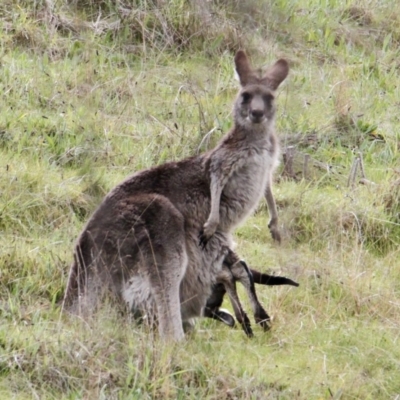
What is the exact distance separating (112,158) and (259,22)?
2.59m

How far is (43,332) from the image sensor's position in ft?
18.6

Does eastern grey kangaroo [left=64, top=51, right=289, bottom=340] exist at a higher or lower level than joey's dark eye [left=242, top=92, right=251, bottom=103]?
lower

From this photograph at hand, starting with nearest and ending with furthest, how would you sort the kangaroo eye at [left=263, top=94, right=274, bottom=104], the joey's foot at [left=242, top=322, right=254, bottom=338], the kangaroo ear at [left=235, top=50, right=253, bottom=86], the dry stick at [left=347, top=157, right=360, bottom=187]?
the joey's foot at [left=242, top=322, right=254, bottom=338] < the kangaroo eye at [left=263, top=94, right=274, bottom=104] < the kangaroo ear at [left=235, top=50, right=253, bottom=86] < the dry stick at [left=347, top=157, right=360, bottom=187]

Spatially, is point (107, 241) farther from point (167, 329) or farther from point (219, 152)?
point (219, 152)

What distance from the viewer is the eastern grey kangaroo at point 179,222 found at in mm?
6117

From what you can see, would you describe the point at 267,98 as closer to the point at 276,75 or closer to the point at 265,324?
the point at 276,75

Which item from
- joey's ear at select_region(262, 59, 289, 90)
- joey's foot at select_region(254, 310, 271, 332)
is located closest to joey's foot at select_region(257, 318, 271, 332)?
joey's foot at select_region(254, 310, 271, 332)

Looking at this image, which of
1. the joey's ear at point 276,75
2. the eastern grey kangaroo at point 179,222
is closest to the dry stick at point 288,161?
the eastern grey kangaroo at point 179,222

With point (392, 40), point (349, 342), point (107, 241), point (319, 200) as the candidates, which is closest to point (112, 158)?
point (319, 200)

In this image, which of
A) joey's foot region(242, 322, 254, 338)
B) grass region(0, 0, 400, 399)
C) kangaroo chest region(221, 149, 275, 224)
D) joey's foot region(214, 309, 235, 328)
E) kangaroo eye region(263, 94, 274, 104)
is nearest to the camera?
grass region(0, 0, 400, 399)

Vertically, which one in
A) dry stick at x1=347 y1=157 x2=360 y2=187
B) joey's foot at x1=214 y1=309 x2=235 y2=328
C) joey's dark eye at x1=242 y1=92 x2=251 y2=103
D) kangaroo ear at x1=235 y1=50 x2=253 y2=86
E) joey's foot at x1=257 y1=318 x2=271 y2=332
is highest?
kangaroo ear at x1=235 y1=50 x2=253 y2=86

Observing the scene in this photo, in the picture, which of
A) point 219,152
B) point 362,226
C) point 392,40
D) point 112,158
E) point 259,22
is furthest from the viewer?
point 392,40

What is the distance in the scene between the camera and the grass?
556cm

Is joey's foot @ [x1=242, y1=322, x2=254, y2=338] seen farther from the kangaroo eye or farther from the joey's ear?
the joey's ear
